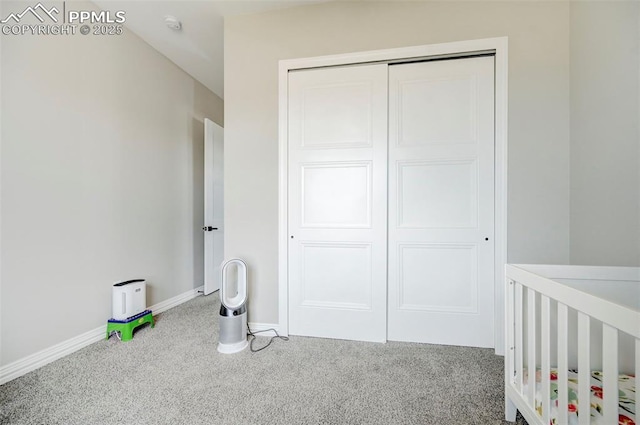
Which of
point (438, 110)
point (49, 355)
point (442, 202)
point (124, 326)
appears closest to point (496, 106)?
point (438, 110)

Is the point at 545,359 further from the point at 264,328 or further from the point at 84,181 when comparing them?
the point at 84,181

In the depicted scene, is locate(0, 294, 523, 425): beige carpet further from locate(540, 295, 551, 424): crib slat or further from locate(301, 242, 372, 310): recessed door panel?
locate(540, 295, 551, 424): crib slat

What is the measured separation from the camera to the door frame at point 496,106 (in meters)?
1.83

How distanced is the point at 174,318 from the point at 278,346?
3.74 feet

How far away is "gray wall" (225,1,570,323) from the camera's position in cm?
177

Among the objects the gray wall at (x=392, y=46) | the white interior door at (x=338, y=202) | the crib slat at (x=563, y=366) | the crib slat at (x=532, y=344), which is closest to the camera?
the crib slat at (x=563, y=366)

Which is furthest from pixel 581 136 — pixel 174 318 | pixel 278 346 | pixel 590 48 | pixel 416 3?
pixel 174 318

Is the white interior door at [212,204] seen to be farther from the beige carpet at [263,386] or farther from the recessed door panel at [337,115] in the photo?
the recessed door panel at [337,115]

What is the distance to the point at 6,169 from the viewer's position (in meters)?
1.57

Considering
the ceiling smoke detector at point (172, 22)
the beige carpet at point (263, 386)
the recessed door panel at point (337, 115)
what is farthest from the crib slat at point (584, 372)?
the ceiling smoke detector at point (172, 22)

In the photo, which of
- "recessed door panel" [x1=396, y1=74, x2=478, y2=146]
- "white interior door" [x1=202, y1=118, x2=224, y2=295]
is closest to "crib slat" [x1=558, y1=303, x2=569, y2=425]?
"recessed door panel" [x1=396, y1=74, x2=478, y2=146]

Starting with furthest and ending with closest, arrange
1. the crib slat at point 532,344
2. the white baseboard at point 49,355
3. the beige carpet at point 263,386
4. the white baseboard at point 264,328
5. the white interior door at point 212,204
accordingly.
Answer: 1. the white interior door at point 212,204
2. the white baseboard at point 264,328
3. the white baseboard at point 49,355
4. the beige carpet at point 263,386
5. the crib slat at point 532,344

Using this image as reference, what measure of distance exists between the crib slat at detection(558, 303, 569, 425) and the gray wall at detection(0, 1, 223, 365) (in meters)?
2.60

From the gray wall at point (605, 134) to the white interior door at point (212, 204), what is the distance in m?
3.00
